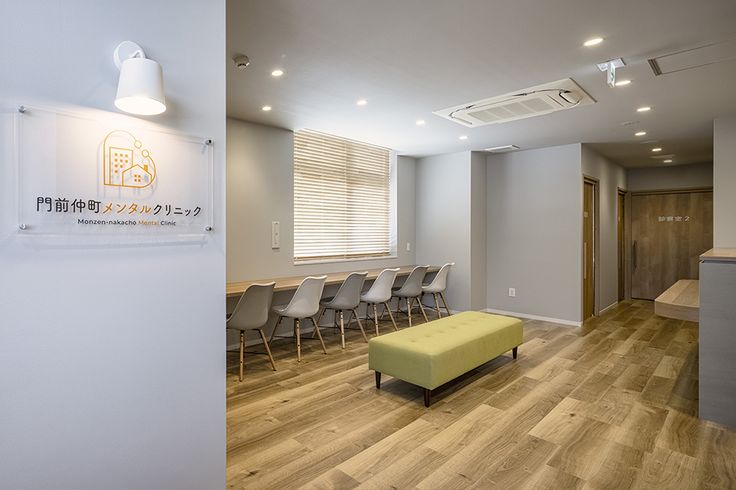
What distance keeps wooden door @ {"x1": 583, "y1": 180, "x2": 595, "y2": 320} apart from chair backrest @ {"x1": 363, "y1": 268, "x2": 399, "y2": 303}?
302 centimetres

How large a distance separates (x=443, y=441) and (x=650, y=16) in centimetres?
286

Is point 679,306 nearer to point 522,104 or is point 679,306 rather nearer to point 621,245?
point 522,104

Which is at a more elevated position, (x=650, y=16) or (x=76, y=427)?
(x=650, y=16)

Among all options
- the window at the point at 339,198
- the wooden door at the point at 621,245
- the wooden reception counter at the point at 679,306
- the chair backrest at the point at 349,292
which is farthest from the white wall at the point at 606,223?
the chair backrest at the point at 349,292

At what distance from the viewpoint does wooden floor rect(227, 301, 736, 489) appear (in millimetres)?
2266

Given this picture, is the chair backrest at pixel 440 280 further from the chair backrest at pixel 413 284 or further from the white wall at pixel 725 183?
the white wall at pixel 725 183

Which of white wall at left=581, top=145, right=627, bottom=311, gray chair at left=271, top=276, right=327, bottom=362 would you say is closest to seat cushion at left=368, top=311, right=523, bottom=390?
gray chair at left=271, top=276, right=327, bottom=362

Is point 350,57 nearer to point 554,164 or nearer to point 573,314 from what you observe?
point 554,164

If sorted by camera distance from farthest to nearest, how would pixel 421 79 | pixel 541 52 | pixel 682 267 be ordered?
pixel 682 267 → pixel 421 79 → pixel 541 52

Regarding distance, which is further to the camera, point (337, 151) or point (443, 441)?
point (337, 151)

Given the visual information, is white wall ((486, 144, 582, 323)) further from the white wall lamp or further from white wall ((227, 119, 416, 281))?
the white wall lamp

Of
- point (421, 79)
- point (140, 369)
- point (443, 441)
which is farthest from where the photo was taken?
point (421, 79)

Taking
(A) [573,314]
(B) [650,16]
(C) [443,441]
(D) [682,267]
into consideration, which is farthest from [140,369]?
(D) [682,267]

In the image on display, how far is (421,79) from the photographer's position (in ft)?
11.1
